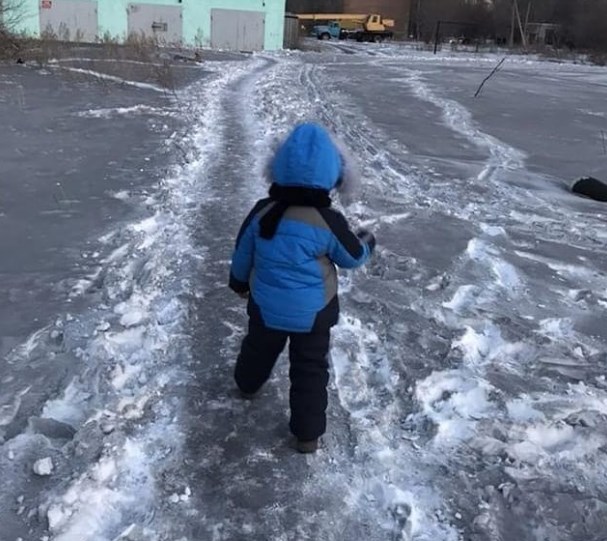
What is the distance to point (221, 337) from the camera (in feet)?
14.1

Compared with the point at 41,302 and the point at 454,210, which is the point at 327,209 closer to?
the point at 41,302

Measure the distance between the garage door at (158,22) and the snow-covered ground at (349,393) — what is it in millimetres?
28698

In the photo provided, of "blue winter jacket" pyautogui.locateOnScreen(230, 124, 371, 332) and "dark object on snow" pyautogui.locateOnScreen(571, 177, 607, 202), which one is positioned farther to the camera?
"dark object on snow" pyautogui.locateOnScreen(571, 177, 607, 202)

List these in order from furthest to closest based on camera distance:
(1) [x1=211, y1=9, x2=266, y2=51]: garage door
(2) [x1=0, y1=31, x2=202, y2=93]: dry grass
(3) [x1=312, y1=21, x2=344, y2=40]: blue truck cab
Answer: (3) [x1=312, y1=21, x2=344, y2=40]: blue truck cab < (1) [x1=211, y1=9, x2=266, y2=51]: garage door < (2) [x1=0, y1=31, x2=202, y2=93]: dry grass

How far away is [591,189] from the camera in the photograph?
855 cm

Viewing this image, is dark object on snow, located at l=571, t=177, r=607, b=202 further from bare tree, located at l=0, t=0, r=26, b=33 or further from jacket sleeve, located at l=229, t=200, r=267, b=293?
bare tree, located at l=0, t=0, r=26, b=33

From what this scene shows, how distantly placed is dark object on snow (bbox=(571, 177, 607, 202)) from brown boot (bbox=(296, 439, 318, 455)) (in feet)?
20.6

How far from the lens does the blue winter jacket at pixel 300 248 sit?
305cm

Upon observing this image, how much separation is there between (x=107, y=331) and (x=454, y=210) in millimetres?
4113

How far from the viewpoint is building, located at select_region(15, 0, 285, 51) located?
106ft

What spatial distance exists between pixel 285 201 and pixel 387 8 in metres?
81.7

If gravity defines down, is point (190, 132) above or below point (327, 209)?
below

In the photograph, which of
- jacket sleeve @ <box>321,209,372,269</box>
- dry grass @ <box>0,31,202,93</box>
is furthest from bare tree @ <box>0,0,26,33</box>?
jacket sleeve @ <box>321,209,372,269</box>

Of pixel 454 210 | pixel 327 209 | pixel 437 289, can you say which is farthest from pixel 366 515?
pixel 454 210
